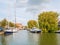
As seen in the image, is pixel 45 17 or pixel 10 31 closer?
pixel 10 31

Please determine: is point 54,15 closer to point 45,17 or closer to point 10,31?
point 45,17

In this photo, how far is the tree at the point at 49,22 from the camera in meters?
64.7

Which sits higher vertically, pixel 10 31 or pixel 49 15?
pixel 49 15

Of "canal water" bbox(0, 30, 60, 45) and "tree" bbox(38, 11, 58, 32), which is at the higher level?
"tree" bbox(38, 11, 58, 32)

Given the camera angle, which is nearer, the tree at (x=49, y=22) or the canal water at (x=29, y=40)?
the canal water at (x=29, y=40)

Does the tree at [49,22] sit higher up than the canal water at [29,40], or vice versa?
the tree at [49,22]

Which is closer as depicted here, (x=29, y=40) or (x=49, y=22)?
(x=29, y=40)

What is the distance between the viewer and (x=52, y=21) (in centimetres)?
6475

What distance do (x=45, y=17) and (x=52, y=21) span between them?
113 inches

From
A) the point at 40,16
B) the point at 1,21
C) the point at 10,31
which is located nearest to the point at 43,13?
the point at 40,16

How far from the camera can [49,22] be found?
65000mm

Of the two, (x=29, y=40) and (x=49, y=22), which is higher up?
(x=49, y=22)

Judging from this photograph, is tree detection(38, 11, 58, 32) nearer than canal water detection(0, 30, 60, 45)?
No

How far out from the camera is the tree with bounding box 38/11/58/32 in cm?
6473
